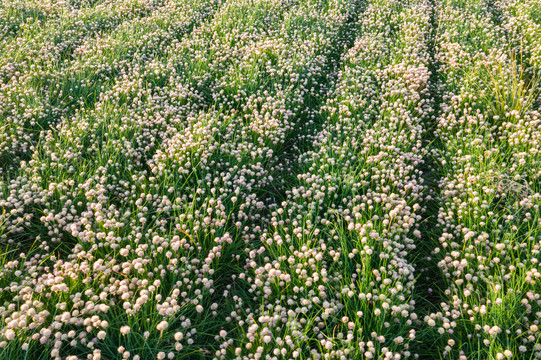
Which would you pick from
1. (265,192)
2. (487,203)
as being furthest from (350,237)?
(487,203)

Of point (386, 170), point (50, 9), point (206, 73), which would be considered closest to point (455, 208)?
point (386, 170)

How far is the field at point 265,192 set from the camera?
9.69 ft

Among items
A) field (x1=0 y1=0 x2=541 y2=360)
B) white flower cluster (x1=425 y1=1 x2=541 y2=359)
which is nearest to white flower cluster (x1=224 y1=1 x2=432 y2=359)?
field (x1=0 y1=0 x2=541 y2=360)

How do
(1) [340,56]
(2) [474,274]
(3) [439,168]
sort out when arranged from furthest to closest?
(1) [340,56]
(3) [439,168]
(2) [474,274]

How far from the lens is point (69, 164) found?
456 cm

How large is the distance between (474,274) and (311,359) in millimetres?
1748

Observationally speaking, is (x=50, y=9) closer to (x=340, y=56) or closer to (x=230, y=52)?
(x=230, y=52)

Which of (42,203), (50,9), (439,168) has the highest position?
(50,9)

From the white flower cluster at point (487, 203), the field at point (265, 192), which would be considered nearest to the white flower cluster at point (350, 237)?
the field at point (265, 192)

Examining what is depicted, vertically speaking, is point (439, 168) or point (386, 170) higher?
point (386, 170)

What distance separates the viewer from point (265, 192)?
193 inches

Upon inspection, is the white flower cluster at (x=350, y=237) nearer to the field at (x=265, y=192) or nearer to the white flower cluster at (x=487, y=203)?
the field at (x=265, y=192)

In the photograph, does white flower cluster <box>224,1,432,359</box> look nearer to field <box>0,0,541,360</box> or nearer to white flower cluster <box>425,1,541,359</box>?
field <box>0,0,541,360</box>

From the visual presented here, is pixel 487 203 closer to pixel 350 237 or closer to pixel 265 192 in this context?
pixel 350 237
